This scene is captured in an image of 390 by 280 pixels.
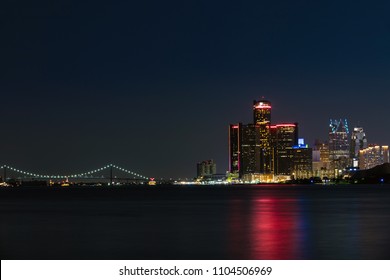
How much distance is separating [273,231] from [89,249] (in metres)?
12.5

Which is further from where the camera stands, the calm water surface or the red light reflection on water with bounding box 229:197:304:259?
the calm water surface

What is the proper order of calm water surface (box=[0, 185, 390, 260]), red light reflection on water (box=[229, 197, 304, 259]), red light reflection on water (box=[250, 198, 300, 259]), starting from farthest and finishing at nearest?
calm water surface (box=[0, 185, 390, 260]) → red light reflection on water (box=[229, 197, 304, 259]) → red light reflection on water (box=[250, 198, 300, 259])

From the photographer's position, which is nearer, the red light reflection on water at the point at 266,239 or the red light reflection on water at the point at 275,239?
the red light reflection on water at the point at 275,239

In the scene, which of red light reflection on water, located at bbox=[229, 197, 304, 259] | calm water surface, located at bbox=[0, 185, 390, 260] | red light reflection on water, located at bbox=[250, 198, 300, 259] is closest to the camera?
red light reflection on water, located at bbox=[250, 198, 300, 259]

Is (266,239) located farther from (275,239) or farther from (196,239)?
(196,239)

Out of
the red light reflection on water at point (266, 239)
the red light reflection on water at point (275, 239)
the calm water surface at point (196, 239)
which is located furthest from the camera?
the calm water surface at point (196, 239)

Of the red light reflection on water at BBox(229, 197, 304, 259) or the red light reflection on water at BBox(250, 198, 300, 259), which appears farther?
the red light reflection on water at BBox(229, 197, 304, 259)

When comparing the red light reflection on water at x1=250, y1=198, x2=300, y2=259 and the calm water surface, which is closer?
the red light reflection on water at x1=250, y1=198, x2=300, y2=259

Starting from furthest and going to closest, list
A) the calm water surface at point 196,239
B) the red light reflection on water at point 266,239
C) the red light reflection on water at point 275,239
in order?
the calm water surface at point 196,239, the red light reflection on water at point 266,239, the red light reflection on water at point 275,239

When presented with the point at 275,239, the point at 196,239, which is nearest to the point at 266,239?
the point at 275,239

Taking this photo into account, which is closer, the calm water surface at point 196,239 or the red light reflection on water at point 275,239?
the red light reflection on water at point 275,239
